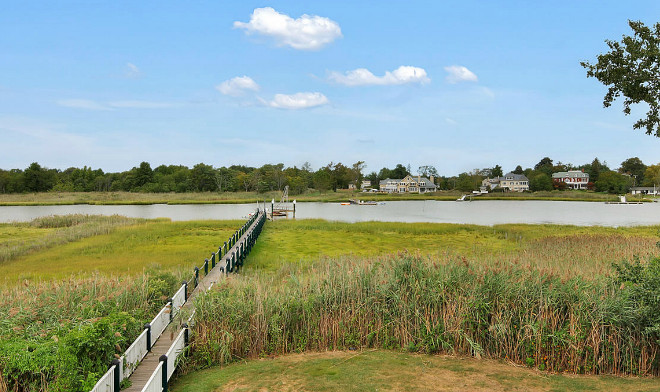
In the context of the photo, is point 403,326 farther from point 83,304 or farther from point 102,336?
point 83,304

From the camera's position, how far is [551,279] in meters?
10.2

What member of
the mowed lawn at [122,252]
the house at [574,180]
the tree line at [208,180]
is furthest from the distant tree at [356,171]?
the mowed lawn at [122,252]

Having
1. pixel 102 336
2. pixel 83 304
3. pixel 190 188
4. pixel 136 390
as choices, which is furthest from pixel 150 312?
pixel 190 188

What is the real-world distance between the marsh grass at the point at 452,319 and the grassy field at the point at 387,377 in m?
0.46

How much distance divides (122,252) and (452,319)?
19.7 metres

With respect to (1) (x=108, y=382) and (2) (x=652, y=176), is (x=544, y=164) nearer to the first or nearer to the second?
(2) (x=652, y=176)

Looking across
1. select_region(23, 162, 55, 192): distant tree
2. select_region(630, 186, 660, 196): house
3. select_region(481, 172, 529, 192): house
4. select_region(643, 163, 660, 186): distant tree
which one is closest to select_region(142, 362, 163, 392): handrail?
select_region(23, 162, 55, 192): distant tree

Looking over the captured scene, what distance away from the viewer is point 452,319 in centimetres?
931

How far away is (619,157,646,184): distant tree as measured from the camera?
440 feet

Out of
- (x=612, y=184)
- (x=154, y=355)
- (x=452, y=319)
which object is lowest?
(x=154, y=355)

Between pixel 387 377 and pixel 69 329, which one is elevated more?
pixel 69 329

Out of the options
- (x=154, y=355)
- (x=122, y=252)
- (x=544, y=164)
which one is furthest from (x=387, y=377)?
(x=544, y=164)

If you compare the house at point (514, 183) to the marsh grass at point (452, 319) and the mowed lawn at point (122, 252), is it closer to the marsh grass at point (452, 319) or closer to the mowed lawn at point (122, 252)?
the mowed lawn at point (122, 252)

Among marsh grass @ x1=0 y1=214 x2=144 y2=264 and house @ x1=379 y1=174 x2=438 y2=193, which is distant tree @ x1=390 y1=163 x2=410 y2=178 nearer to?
house @ x1=379 y1=174 x2=438 y2=193
